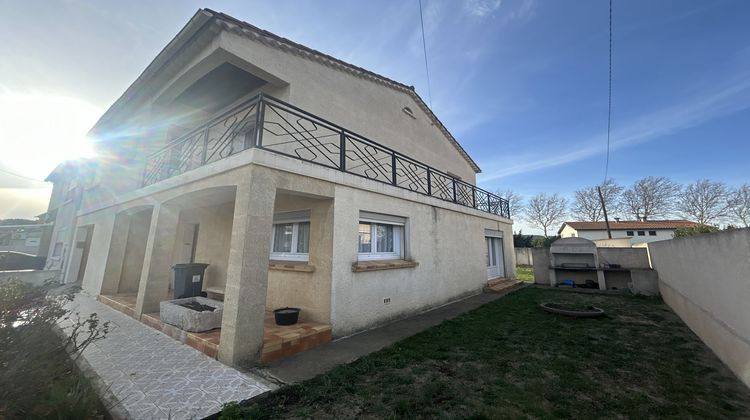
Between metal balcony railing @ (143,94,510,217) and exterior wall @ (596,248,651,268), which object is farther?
exterior wall @ (596,248,651,268)

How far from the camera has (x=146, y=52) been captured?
746 cm

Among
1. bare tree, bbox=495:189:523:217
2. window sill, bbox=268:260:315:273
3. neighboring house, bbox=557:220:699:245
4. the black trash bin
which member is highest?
bare tree, bbox=495:189:523:217

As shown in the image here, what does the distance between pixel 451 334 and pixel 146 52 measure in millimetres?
10856

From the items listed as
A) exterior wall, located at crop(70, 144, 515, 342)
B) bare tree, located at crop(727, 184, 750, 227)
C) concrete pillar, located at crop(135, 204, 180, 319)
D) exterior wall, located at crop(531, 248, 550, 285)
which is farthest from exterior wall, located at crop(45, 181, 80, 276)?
bare tree, located at crop(727, 184, 750, 227)

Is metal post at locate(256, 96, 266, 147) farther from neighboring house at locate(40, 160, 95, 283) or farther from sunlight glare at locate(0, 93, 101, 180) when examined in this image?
neighboring house at locate(40, 160, 95, 283)

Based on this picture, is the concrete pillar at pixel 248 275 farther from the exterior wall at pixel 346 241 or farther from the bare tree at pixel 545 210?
the bare tree at pixel 545 210

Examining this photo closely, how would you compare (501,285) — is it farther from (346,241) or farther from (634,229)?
(634,229)

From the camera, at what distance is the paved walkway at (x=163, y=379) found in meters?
2.70

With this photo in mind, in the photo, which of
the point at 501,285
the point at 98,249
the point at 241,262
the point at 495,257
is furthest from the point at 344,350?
the point at 495,257

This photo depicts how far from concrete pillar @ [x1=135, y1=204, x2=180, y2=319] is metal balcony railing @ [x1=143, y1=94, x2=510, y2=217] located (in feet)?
3.60

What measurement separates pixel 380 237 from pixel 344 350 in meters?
2.85

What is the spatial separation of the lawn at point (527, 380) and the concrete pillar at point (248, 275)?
960 millimetres

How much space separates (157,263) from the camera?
19.0 ft

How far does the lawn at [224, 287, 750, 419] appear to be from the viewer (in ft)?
8.88
